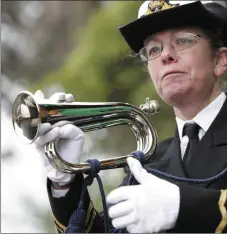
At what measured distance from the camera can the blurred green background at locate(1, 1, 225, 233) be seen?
12.3 feet

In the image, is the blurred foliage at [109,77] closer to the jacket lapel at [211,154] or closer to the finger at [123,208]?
the jacket lapel at [211,154]

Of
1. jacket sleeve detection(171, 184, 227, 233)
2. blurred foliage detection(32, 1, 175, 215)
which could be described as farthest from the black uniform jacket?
blurred foliage detection(32, 1, 175, 215)

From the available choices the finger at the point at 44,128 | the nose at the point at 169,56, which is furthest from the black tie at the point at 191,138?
the finger at the point at 44,128

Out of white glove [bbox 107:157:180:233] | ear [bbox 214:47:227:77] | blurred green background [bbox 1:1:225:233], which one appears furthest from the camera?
blurred green background [bbox 1:1:225:233]

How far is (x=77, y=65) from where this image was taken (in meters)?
4.18

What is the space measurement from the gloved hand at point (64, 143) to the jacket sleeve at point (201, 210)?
308mm

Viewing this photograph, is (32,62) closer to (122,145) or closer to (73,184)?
(122,145)

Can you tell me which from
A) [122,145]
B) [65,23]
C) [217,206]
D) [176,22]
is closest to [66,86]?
[122,145]

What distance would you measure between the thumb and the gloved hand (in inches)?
6.5

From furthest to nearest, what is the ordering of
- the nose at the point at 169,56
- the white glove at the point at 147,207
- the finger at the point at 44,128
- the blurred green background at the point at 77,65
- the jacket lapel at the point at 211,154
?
the blurred green background at the point at 77,65, the nose at the point at 169,56, the jacket lapel at the point at 211,154, the finger at the point at 44,128, the white glove at the point at 147,207

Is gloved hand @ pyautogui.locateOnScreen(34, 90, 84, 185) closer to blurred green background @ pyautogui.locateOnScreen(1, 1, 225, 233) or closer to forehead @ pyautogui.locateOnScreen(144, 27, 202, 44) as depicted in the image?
forehead @ pyautogui.locateOnScreen(144, 27, 202, 44)

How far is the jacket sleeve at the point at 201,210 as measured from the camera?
1.49 meters

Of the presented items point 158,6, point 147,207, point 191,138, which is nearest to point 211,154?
point 191,138

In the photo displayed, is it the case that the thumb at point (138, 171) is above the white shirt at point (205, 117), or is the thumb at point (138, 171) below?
below
